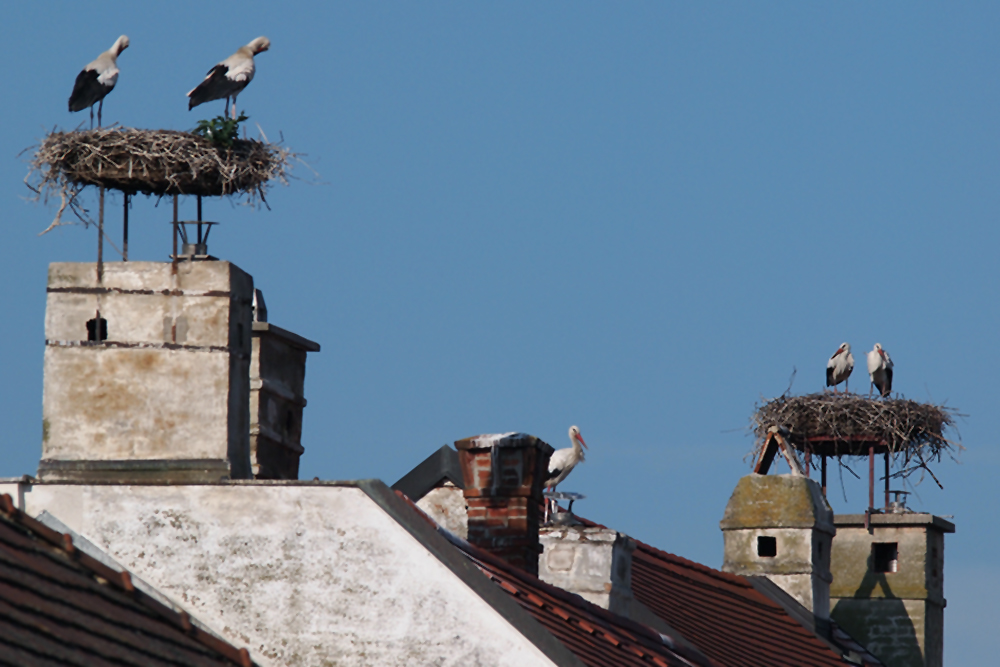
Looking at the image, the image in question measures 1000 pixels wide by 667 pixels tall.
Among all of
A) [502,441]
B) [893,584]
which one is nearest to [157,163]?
[502,441]

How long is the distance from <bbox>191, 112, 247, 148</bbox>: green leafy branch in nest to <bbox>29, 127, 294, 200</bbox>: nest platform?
0.04m

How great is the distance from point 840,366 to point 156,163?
62.4 feet

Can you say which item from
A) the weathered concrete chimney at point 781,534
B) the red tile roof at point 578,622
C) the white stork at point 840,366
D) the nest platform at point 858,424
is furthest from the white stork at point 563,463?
the white stork at point 840,366

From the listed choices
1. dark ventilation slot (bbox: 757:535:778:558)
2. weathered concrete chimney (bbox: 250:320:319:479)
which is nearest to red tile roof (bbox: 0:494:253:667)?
weathered concrete chimney (bbox: 250:320:319:479)

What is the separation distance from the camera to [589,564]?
38.5ft

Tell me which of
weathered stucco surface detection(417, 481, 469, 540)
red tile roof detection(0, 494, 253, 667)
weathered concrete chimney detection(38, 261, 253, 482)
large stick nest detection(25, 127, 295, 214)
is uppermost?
large stick nest detection(25, 127, 295, 214)

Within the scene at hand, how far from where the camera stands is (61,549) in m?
8.18

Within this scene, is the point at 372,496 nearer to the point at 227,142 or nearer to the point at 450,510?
the point at 227,142

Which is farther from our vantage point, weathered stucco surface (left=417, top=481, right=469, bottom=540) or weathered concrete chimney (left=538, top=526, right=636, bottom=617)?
weathered stucco surface (left=417, top=481, right=469, bottom=540)

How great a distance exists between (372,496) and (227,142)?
10.1 feet

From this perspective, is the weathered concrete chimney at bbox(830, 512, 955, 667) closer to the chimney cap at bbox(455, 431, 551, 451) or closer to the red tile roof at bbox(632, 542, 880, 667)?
the red tile roof at bbox(632, 542, 880, 667)

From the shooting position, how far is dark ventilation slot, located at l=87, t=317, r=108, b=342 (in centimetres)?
905

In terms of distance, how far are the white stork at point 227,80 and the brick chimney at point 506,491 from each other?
2.84m

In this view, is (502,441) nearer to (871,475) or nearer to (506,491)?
(506,491)
